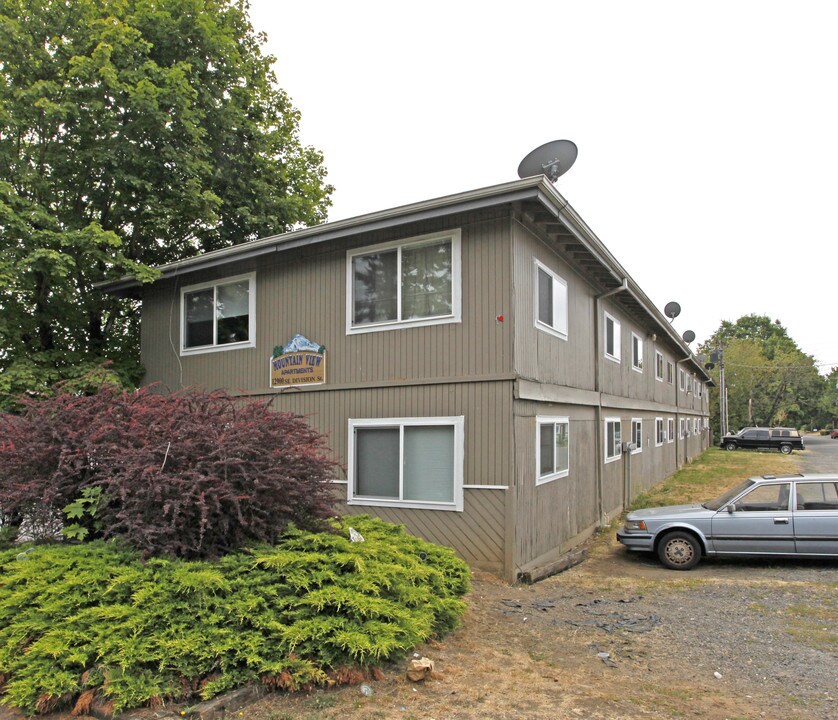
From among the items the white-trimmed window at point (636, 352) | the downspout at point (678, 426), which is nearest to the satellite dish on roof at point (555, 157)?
the white-trimmed window at point (636, 352)

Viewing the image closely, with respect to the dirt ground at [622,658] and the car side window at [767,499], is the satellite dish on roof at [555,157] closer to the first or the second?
the car side window at [767,499]

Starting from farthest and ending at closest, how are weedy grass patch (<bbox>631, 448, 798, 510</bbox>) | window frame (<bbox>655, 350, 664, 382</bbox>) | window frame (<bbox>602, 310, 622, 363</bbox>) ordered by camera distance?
window frame (<bbox>655, 350, 664, 382</bbox>)
weedy grass patch (<bbox>631, 448, 798, 510</bbox>)
window frame (<bbox>602, 310, 622, 363</bbox>)

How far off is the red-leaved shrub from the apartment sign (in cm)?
410

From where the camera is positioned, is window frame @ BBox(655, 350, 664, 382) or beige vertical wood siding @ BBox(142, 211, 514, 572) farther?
window frame @ BBox(655, 350, 664, 382)

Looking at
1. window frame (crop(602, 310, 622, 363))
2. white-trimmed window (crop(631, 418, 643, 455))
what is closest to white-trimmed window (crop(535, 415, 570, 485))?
window frame (crop(602, 310, 622, 363))

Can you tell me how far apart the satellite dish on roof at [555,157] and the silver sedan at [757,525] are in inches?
231

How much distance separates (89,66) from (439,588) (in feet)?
38.4

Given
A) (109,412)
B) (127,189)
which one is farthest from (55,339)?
(109,412)

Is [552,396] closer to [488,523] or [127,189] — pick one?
[488,523]

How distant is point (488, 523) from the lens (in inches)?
319

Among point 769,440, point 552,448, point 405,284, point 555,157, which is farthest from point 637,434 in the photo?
point 769,440

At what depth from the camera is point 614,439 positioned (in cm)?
1389

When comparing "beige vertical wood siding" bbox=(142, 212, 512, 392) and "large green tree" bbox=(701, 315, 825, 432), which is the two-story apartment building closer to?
"beige vertical wood siding" bbox=(142, 212, 512, 392)

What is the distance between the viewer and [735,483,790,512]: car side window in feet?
29.3
